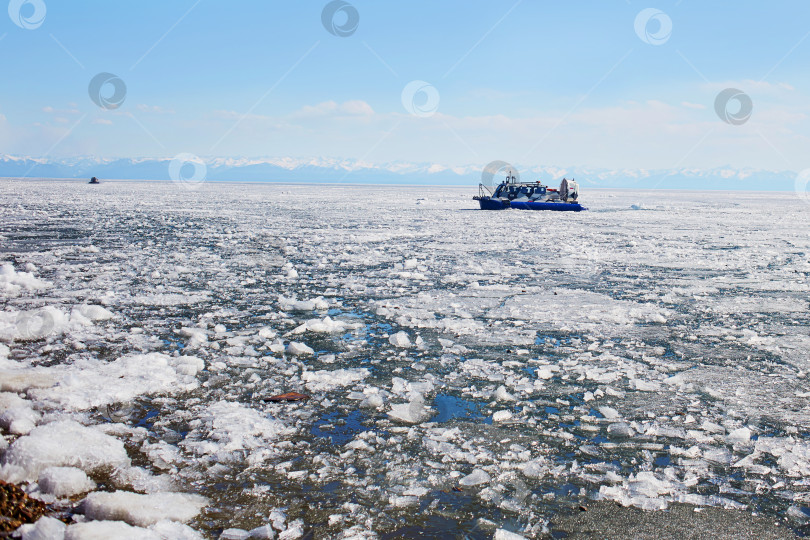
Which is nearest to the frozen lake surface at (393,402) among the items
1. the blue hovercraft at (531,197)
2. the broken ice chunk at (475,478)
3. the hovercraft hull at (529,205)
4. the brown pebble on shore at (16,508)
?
the broken ice chunk at (475,478)

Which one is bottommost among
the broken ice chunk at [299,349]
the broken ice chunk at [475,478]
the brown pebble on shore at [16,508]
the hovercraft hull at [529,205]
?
the broken ice chunk at [475,478]

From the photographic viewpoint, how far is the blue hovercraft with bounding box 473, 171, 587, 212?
4031 centimetres

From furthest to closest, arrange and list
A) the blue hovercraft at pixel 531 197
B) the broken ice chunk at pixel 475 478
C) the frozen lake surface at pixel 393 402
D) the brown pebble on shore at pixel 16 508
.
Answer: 1. the blue hovercraft at pixel 531 197
2. the broken ice chunk at pixel 475 478
3. the frozen lake surface at pixel 393 402
4. the brown pebble on shore at pixel 16 508

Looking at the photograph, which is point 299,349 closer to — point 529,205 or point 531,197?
point 529,205

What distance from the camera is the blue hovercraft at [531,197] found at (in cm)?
4031

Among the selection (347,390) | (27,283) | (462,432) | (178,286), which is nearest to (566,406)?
(462,432)

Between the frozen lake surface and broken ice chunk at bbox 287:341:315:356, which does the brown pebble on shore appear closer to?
the frozen lake surface

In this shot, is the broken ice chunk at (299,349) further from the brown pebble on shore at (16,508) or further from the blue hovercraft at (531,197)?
the blue hovercraft at (531,197)

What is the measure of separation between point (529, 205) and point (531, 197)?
166 centimetres

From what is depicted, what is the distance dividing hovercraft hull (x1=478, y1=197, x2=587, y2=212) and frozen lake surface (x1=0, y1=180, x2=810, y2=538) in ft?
102

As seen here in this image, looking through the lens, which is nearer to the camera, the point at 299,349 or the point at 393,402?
the point at 393,402

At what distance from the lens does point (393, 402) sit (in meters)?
4.22

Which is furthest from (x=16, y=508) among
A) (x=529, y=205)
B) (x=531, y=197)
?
(x=531, y=197)

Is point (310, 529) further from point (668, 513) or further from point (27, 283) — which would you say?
point (27, 283)
